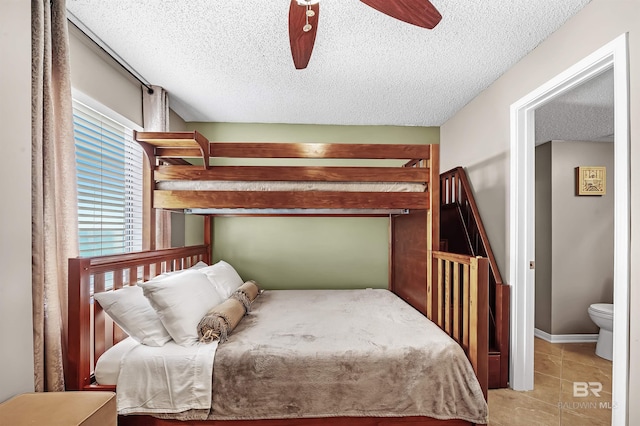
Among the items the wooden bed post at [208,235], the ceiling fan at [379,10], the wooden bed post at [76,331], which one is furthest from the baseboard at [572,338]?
the wooden bed post at [76,331]

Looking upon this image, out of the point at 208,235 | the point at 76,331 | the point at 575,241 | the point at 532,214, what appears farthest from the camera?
the point at 575,241

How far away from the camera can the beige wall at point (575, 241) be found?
359cm

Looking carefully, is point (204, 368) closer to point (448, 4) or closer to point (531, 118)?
point (448, 4)

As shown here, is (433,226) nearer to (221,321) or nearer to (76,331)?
(221,321)

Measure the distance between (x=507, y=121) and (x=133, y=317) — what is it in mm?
2896

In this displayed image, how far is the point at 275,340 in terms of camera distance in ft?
5.78

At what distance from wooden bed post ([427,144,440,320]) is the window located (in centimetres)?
224

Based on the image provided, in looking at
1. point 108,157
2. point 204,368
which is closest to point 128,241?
point 108,157

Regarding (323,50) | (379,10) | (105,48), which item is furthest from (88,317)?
(323,50)

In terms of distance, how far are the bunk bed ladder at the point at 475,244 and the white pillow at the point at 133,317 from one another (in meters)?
2.26

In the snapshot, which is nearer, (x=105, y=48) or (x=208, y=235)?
(x=105, y=48)

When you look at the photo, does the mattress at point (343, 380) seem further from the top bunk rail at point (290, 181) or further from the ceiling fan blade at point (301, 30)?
the ceiling fan blade at point (301, 30)

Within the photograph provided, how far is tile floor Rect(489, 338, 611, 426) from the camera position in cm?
198

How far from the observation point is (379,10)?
1246 mm
